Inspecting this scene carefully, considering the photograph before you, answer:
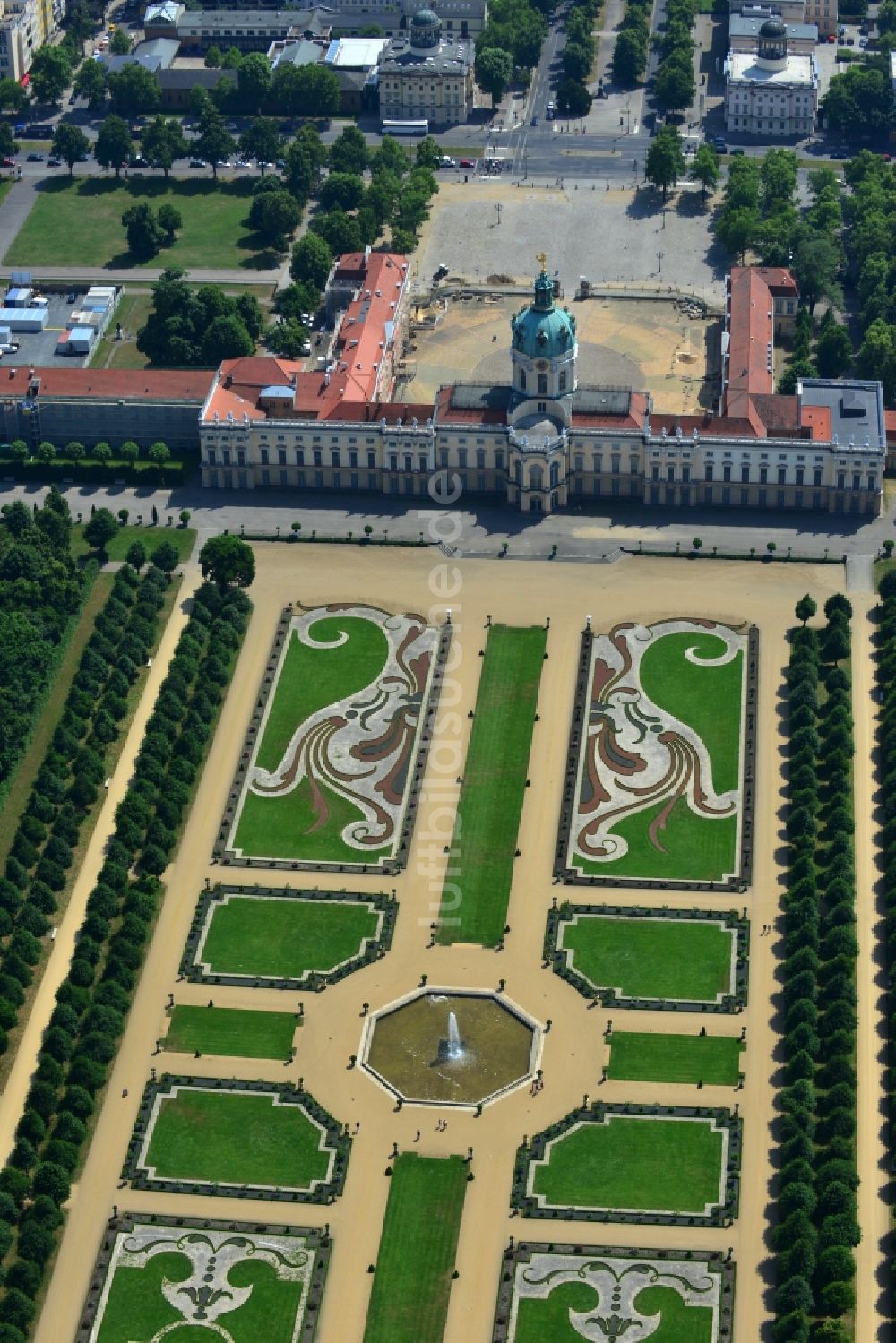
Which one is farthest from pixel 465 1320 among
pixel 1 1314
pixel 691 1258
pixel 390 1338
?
pixel 1 1314

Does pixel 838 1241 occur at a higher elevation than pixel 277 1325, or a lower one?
higher

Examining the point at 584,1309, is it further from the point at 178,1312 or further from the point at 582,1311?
the point at 178,1312

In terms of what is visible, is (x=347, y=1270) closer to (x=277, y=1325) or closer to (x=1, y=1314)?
(x=277, y=1325)

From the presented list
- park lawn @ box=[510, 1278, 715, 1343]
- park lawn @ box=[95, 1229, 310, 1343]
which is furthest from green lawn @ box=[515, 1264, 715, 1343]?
park lawn @ box=[95, 1229, 310, 1343]

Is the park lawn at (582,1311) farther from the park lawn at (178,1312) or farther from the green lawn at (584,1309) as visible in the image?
the park lawn at (178,1312)

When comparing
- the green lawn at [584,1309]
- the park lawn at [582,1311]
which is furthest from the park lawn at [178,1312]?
the park lawn at [582,1311]

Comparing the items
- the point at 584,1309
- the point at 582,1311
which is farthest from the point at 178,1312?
the point at 584,1309

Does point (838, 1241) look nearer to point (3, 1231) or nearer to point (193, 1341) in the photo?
point (193, 1341)
